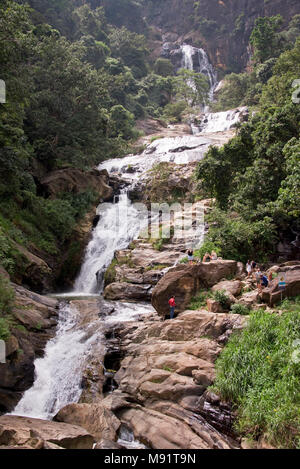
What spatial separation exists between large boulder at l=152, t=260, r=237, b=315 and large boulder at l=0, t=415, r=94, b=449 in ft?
17.2

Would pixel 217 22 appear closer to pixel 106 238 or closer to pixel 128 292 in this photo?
pixel 106 238

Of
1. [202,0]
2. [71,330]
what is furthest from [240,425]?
[202,0]

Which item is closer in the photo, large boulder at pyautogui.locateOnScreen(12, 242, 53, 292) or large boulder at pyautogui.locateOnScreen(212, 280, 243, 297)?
large boulder at pyautogui.locateOnScreen(212, 280, 243, 297)

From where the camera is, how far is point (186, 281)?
38.9ft

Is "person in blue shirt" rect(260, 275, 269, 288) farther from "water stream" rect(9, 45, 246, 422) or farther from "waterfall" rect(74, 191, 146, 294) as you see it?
"waterfall" rect(74, 191, 146, 294)

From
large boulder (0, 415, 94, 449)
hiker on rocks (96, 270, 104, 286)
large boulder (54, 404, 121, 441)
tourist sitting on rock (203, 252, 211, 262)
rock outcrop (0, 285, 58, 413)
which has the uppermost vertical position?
tourist sitting on rock (203, 252, 211, 262)

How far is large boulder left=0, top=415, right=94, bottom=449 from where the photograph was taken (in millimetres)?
6248

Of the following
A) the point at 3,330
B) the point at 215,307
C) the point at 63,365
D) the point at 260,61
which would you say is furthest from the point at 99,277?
the point at 260,61

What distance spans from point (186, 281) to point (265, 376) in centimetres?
504

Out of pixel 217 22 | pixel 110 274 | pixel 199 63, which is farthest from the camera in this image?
pixel 217 22

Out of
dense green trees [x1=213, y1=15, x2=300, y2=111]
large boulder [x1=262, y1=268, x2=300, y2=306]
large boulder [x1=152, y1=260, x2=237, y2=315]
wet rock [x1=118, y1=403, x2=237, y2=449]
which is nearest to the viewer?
wet rock [x1=118, y1=403, x2=237, y2=449]

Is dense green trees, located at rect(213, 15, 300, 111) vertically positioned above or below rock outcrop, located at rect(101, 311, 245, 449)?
above

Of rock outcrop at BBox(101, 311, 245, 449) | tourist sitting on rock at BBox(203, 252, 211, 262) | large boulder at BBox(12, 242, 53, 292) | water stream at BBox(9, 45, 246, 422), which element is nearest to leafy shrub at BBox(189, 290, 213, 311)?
rock outcrop at BBox(101, 311, 245, 449)

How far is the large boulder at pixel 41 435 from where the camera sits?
20.5 feet
